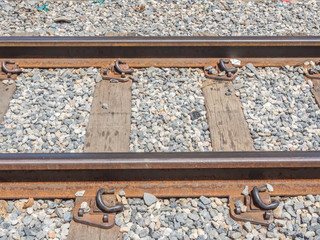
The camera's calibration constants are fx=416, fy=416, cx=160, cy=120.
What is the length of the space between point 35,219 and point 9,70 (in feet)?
7.05

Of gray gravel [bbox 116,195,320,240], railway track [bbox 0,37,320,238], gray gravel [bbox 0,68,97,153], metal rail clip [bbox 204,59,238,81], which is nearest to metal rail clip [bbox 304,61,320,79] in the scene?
railway track [bbox 0,37,320,238]

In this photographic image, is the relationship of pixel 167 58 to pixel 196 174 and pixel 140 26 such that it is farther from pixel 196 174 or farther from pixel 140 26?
pixel 196 174

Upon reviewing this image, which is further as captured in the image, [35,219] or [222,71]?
[222,71]

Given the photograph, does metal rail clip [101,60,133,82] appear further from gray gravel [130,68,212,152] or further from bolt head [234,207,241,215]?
bolt head [234,207,241,215]

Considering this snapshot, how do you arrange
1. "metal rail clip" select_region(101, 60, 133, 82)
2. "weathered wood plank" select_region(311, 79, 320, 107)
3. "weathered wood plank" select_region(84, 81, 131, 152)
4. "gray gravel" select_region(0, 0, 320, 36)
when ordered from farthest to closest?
"gray gravel" select_region(0, 0, 320, 36) → "metal rail clip" select_region(101, 60, 133, 82) → "weathered wood plank" select_region(311, 79, 320, 107) → "weathered wood plank" select_region(84, 81, 131, 152)

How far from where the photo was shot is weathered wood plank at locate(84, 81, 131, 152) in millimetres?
3801

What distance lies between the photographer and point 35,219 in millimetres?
3090

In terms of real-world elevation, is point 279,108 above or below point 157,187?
above

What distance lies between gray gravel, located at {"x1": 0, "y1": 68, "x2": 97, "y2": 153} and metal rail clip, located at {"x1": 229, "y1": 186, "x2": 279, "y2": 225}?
1.47 meters

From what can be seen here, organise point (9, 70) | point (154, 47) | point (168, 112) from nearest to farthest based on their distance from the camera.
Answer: point (168, 112), point (9, 70), point (154, 47)

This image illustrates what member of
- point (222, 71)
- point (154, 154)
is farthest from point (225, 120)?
point (154, 154)

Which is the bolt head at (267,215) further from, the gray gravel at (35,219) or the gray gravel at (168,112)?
the gray gravel at (35,219)

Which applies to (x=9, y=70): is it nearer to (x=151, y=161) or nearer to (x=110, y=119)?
(x=110, y=119)

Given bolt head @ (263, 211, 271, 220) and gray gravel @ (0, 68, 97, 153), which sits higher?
gray gravel @ (0, 68, 97, 153)
